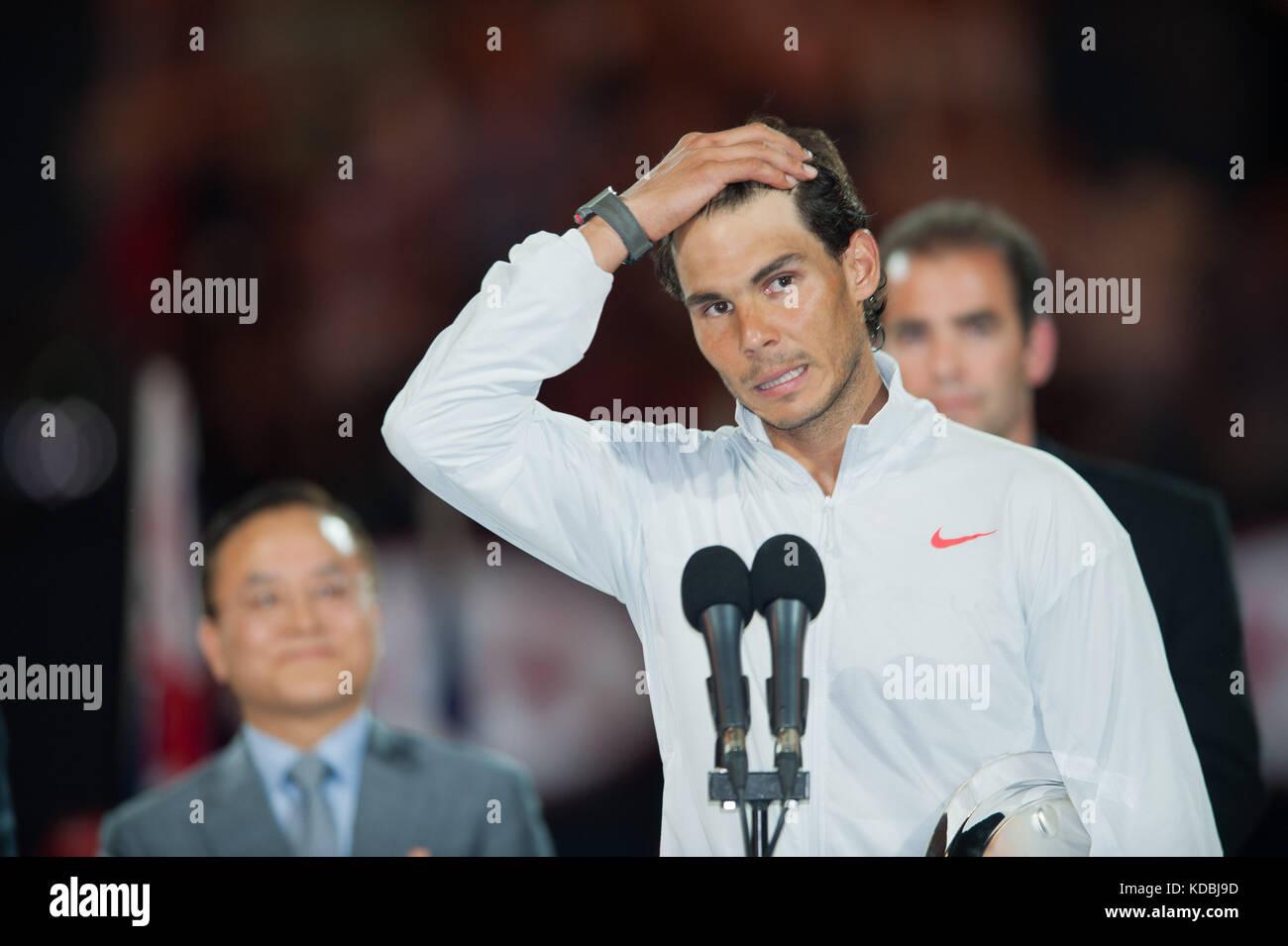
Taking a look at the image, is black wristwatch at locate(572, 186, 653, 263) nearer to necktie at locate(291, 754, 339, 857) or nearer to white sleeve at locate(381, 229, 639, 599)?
white sleeve at locate(381, 229, 639, 599)

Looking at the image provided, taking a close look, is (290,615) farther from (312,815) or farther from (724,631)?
(724,631)

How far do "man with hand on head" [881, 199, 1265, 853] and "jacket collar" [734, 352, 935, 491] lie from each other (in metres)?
0.41

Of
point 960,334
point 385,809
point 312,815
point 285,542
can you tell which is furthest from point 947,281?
point 312,815

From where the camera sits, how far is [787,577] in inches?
68.3

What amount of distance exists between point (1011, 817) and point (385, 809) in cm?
144

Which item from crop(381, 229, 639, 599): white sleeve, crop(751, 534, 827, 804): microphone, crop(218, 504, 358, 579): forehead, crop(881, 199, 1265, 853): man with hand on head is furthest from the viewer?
crop(218, 504, 358, 579): forehead

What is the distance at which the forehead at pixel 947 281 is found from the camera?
302cm

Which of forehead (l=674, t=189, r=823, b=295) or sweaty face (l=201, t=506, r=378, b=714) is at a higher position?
forehead (l=674, t=189, r=823, b=295)

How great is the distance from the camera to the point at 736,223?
8.22 ft

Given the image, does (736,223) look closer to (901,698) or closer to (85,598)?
(901,698)

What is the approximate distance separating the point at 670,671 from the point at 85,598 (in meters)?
1.55

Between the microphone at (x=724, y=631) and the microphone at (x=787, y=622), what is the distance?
32 mm

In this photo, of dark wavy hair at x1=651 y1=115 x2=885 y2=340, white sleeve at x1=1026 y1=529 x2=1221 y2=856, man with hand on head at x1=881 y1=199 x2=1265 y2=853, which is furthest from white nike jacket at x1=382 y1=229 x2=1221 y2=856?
man with hand on head at x1=881 y1=199 x2=1265 y2=853

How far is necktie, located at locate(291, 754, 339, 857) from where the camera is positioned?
290cm
